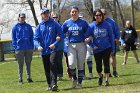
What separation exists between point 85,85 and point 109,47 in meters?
1.26

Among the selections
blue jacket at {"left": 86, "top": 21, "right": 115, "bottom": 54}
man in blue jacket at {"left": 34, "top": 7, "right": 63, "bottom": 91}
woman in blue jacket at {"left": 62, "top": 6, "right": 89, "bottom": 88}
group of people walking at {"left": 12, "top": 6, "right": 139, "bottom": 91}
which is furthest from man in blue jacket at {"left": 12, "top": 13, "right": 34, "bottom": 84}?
blue jacket at {"left": 86, "top": 21, "right": 115, "bottom": 54}

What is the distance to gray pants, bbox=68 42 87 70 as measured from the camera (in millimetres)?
10594

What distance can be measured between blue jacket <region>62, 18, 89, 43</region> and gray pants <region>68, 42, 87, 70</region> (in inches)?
5.1

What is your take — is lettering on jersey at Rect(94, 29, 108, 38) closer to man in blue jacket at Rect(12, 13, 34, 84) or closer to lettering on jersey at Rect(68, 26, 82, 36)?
lettering on jersey at Rect(68, 26, 82, 36)

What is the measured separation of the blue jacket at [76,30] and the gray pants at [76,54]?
128 millimetres

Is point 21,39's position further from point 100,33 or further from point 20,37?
point 100,33

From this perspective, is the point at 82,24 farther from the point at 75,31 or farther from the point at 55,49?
the point at 55,49

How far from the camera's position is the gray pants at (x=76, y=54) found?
10594 millimetres

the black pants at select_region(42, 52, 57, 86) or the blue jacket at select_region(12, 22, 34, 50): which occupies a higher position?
the blue jacket at select_region(12, 22, 34, 50)

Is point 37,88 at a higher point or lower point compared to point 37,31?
lower

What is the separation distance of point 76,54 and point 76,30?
0.62 m

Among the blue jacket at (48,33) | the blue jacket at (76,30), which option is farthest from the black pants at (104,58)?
the blue jacket at (48,33)

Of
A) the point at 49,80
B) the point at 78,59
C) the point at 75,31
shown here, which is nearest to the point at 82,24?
the point at 75,31

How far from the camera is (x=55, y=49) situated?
10.4m
